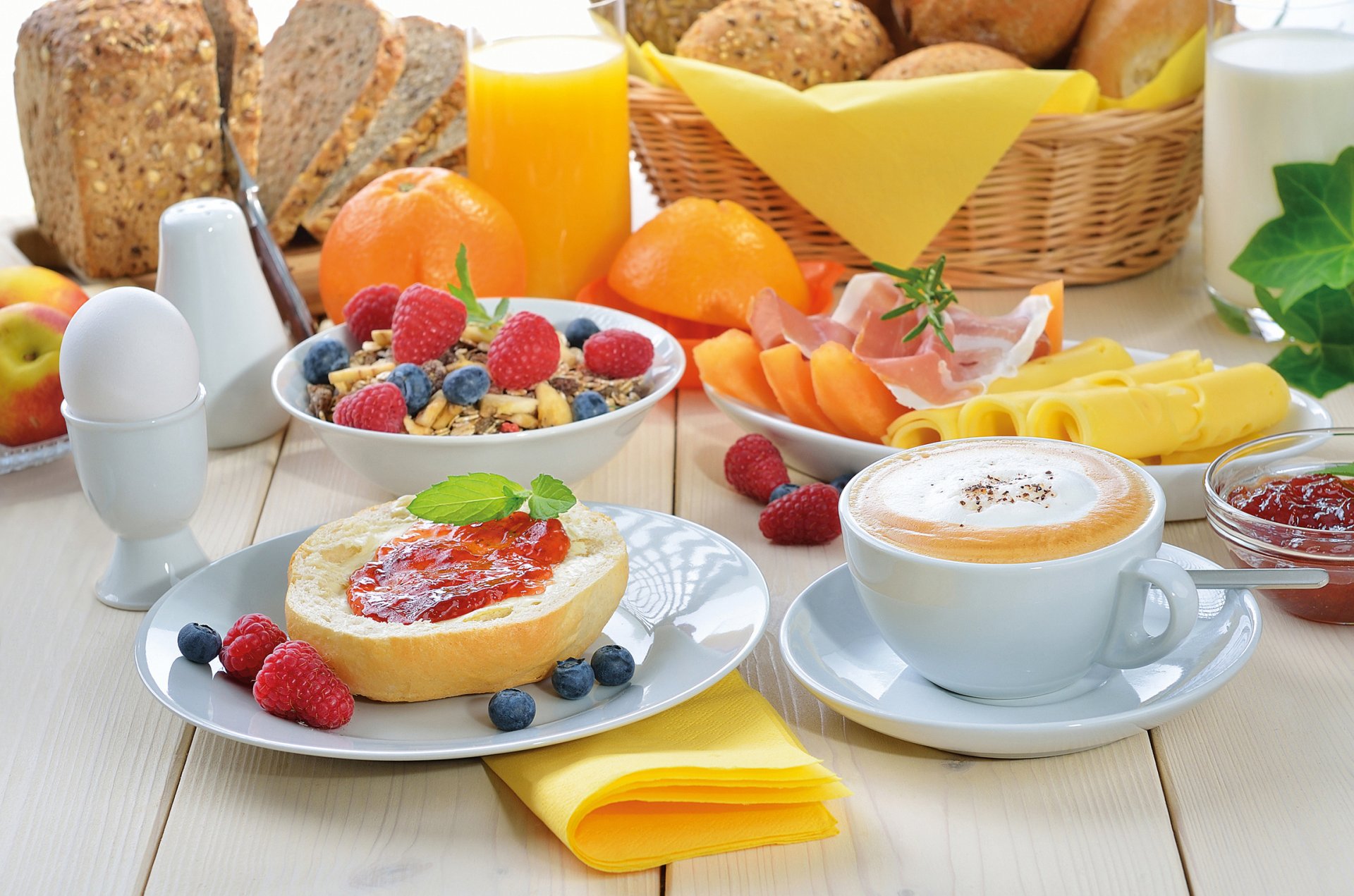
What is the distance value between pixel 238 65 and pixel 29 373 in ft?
2.12

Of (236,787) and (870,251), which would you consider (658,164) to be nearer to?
(870,251)

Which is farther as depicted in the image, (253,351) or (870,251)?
(870,251)

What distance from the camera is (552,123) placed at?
174cm

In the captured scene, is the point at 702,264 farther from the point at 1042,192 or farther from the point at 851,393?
the point at 1042,192

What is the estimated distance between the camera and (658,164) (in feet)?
6.41

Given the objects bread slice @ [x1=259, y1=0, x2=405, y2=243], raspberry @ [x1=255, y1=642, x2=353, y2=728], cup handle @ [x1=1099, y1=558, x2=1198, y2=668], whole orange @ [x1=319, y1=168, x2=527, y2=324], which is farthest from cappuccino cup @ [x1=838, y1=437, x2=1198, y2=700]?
bread slice @ [x1=259, y1=0, x2=405, y2=243]

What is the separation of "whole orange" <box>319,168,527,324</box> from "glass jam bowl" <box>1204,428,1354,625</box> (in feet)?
2.86

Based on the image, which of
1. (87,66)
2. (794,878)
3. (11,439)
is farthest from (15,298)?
(794,878)

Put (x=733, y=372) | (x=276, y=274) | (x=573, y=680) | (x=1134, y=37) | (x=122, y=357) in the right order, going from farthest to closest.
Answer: (x=1134, y=37)
(x=276, y=274)
(x=733, y=372)
(x=122, y=357)
(x=573, y=680)

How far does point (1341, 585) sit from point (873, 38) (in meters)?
1.16

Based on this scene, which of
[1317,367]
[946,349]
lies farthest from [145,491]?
[1317,367]

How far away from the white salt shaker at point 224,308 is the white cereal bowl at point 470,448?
0.40ft

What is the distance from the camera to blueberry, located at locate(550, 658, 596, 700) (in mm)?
938

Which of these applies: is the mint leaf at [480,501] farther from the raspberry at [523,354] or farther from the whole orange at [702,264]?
the whole orange at [702,264]
